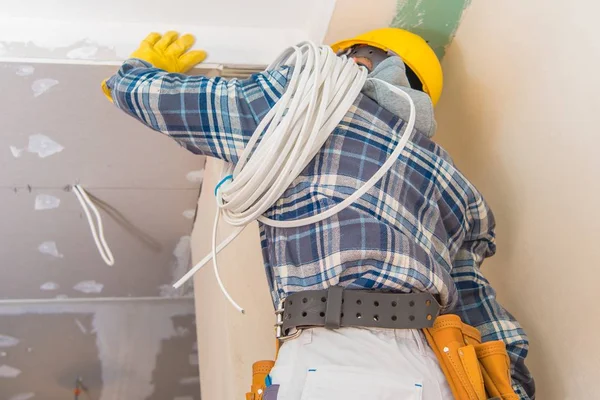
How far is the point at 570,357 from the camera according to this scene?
3.95 feet

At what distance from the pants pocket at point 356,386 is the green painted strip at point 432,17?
94 centimetres

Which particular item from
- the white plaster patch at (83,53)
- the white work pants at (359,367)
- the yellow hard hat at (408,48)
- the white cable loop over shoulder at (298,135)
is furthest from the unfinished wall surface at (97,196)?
the white work pants at (359,367)

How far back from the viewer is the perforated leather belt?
1004 millimetres

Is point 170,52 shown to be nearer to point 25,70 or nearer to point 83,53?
point 83,53

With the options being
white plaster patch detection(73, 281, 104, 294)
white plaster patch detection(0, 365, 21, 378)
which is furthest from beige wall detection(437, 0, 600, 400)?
white plaster patch detection(0, 365, 21, 378)

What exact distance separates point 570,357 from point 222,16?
1143 millimetres

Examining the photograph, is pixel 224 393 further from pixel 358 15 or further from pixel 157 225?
pixel 358 15

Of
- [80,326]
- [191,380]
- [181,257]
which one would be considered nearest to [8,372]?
[80,326]

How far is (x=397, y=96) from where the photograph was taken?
3.71 ft

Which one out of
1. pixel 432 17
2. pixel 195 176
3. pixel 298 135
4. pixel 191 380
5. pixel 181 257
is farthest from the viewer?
pixel 191 380

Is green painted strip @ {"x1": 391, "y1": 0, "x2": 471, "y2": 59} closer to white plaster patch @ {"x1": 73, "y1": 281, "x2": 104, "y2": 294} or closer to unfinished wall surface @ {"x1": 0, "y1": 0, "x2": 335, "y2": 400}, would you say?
unfinished wall surface @ {"x1": 0, "y1": 0, "x2": 335, "y2": 400}

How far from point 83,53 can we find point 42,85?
0.17 m

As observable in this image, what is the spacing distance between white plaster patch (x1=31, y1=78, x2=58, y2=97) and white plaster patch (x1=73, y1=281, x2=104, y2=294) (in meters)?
1.40

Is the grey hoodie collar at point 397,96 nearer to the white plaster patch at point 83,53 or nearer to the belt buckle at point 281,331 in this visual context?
the belt buckle at point 281,331
